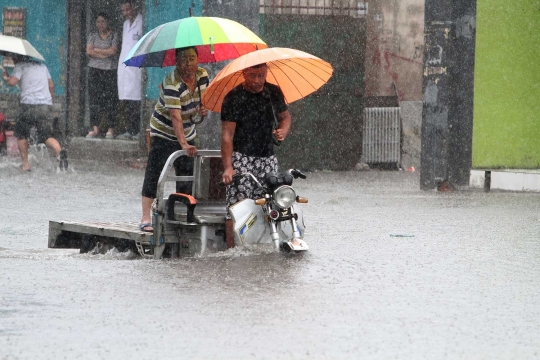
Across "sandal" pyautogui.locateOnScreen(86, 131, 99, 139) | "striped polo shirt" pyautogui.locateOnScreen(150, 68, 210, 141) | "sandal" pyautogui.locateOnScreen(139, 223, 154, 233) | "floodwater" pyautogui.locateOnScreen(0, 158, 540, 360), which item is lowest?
"floodwater" pyautogui.locateOnScreen(0, 158, 540, 360)

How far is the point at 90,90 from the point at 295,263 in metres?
13.7

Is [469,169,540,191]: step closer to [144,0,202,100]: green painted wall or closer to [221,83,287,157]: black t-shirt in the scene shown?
[144,0,202,100]: green painted wall

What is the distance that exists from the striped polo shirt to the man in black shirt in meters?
0.36

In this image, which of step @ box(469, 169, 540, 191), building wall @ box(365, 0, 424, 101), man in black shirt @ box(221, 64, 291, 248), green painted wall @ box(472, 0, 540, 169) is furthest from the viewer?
building wall @ box(365, 0, 424, 101)

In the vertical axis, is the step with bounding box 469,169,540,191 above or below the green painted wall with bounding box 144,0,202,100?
below

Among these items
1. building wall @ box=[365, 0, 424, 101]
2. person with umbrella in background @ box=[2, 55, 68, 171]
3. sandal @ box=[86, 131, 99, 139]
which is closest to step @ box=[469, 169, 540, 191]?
building wall @ box=[365, 0, 424, 101]

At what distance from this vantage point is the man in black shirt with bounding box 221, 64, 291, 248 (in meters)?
9.45

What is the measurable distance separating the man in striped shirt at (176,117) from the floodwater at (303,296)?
69 cm

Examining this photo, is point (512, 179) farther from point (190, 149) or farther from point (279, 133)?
point (190, 149)

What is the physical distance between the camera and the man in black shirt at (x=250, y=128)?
9.45 meters

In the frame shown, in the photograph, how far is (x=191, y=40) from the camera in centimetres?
980

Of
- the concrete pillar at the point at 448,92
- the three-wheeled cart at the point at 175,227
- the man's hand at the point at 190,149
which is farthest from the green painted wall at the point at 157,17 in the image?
the man's hand at the point at 190,149

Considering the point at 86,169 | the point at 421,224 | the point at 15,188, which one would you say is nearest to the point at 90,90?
the point at 86,169

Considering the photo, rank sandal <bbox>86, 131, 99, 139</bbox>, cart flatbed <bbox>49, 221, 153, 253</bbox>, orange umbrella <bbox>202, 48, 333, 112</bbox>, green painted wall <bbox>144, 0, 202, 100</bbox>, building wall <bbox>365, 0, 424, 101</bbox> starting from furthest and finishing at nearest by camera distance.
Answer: sandal <bbox>86, 131, 99, 139</bbox>, building wall <bbox>365, 0, 424, 101</bbox>, green painted wall <bbox>144, 0, 202, 100</bbox>, orange umbrella <bbox>202, 48, 333, 112</bbox>, cart flatbed <bbox>49, 221, 153, 253</bbox>
